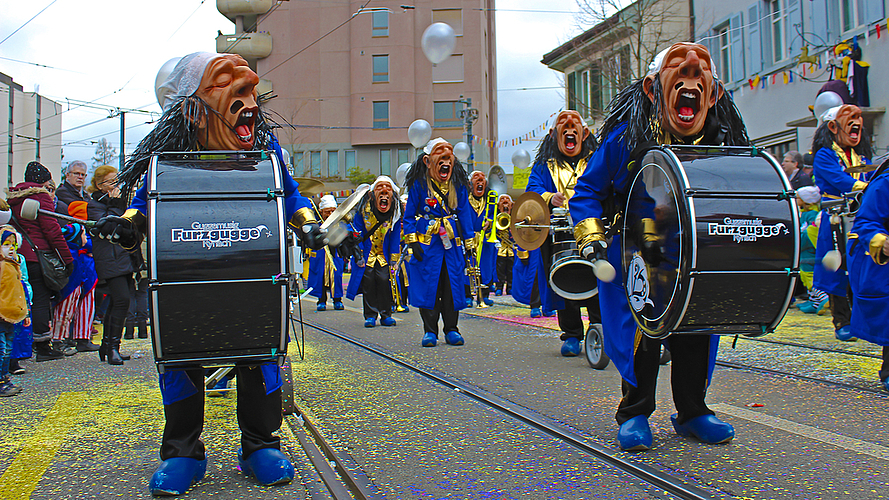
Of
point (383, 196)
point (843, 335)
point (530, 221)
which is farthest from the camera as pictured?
point (383, 196)

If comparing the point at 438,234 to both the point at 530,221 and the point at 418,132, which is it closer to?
the point at 530,221

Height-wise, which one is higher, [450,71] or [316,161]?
[450,71]

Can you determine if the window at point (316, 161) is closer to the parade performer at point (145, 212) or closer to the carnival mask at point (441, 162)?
the carnival mask at point (441, 162)

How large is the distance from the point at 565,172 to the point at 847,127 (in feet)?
8.76

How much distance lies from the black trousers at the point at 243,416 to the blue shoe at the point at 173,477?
0.05 meters

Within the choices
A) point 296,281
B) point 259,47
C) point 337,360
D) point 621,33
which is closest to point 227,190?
point 296,281

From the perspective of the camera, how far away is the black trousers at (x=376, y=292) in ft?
31.3

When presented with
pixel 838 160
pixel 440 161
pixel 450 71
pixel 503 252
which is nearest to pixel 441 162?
pixel 440 161

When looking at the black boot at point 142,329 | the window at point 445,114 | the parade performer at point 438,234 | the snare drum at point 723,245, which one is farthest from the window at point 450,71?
the snare drum at point 723,245

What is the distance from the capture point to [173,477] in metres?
2.93

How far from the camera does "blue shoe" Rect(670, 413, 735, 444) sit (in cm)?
338

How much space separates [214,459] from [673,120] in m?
2.57

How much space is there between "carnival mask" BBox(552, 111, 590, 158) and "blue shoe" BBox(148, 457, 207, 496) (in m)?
4.12

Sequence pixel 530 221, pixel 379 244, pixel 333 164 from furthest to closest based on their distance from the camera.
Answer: pixel 333 164
pixel 379 244
pixel 530 221
